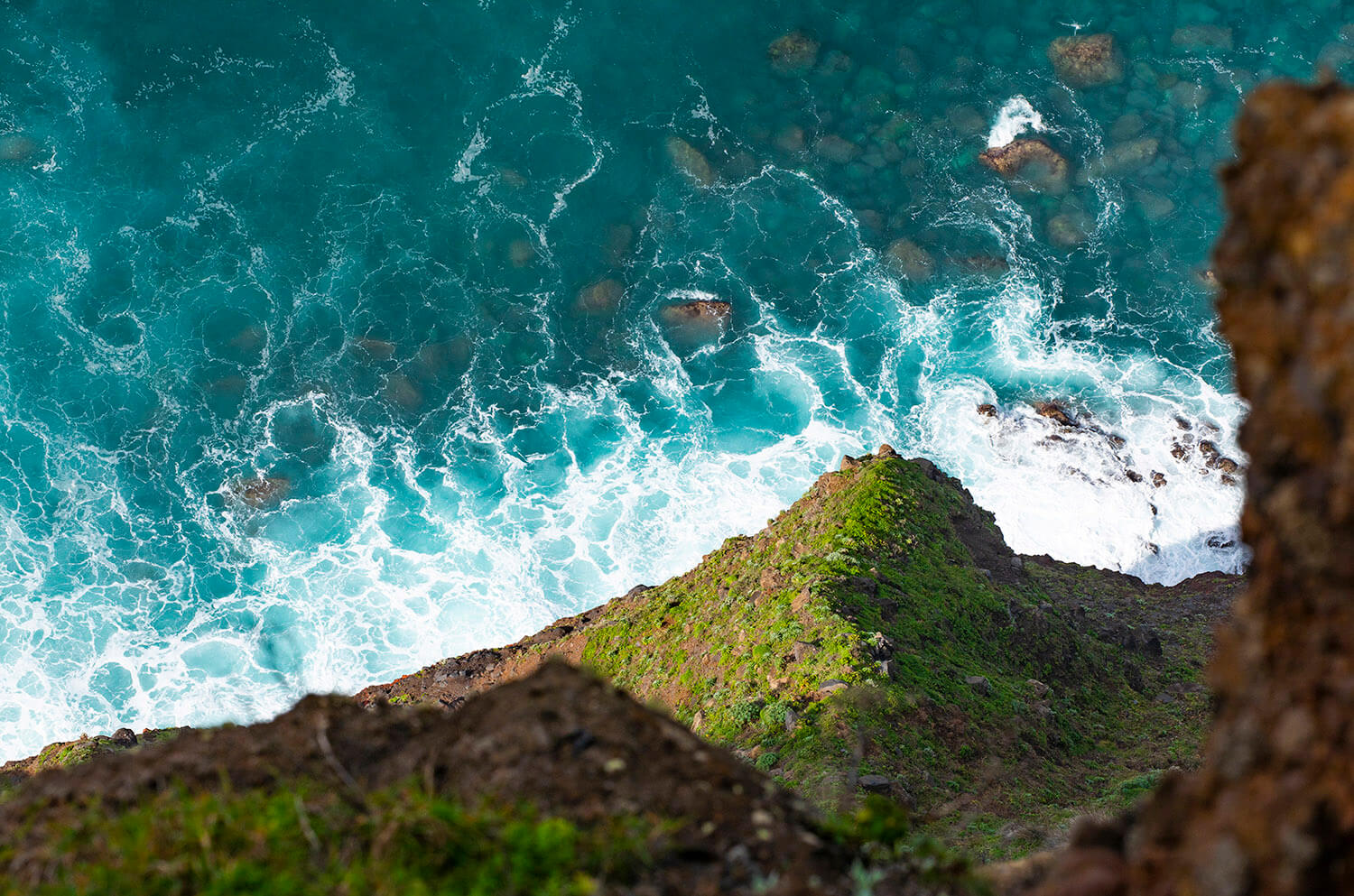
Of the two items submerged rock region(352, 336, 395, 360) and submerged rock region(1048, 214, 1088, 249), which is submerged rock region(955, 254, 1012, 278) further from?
submerged rock region(352, 336, 395, 360)

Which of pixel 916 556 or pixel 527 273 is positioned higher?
pixel 527 273

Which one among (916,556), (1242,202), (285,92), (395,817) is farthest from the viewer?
(285,92)

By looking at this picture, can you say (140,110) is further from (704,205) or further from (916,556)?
(916,556)

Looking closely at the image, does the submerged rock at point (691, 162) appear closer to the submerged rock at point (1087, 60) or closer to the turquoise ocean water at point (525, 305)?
the turquoise ocean water at point (525, 305)

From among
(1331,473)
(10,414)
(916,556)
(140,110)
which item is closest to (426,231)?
(140,110)

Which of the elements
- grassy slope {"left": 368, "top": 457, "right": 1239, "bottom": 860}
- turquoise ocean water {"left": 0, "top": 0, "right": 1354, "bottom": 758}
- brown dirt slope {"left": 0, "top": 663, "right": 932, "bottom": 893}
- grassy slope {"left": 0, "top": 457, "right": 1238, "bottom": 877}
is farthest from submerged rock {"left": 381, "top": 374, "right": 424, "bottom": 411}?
brown dirt slope {"left": 0, "top": 663, "right": 932, "bottom": 893}
